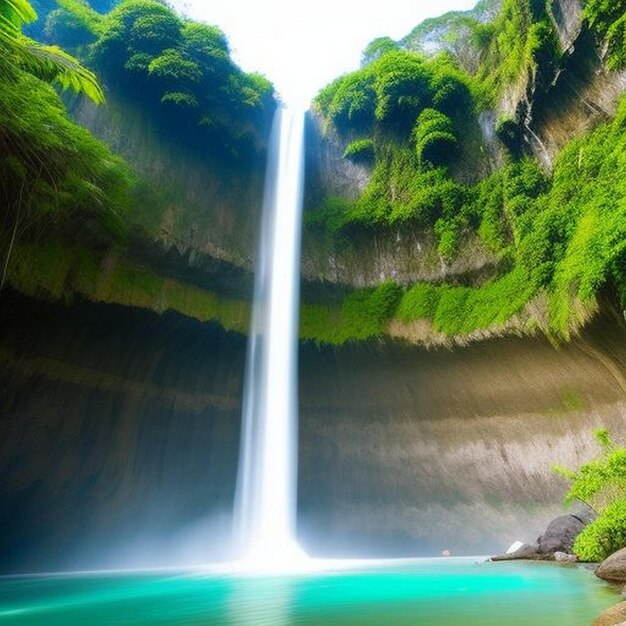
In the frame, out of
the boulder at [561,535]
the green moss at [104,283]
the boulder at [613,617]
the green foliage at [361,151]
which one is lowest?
the boulder at [613,617]

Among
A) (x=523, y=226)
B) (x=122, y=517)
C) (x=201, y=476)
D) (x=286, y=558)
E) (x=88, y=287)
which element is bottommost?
(x=286, y=558)

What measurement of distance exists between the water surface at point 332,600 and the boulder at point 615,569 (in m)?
0.17

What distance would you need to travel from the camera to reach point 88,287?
44.5ft

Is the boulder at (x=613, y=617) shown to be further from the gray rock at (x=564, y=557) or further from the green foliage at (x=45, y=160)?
the green foliage at (x=45, y=160)

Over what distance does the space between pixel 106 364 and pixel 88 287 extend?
6.64 feet

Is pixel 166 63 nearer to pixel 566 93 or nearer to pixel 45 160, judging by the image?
pixel 45 160

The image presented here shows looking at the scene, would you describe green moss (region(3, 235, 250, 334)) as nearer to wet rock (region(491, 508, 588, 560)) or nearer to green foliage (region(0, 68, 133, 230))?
green foliage (region(0, 68, 133, 230))

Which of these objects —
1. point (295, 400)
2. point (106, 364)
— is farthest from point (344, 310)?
point (106, 364)

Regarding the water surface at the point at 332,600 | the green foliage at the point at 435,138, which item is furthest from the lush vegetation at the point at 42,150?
the green foliage at the point at 435,138

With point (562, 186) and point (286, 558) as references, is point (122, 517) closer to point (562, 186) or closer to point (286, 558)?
point (286, 558)

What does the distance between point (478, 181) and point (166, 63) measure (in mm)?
9123

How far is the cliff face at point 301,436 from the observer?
13.3m

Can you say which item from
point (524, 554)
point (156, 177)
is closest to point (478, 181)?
point (156, 177)

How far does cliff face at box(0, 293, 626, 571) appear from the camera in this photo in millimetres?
13336
